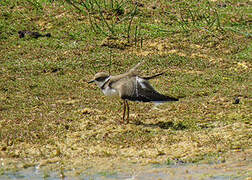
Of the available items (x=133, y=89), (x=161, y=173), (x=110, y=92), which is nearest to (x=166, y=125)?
(x=133, y=89)

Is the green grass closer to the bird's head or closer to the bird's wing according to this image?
the bird's head

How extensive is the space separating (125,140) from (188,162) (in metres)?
1.18

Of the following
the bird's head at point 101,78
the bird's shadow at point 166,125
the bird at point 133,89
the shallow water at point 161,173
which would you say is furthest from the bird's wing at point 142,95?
the shallow water at point 161,173

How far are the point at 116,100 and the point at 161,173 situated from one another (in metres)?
3.35

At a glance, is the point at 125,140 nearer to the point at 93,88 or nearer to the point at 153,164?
the point at 153,164

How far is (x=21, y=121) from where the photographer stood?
814 cm

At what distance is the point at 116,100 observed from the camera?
30.4ft

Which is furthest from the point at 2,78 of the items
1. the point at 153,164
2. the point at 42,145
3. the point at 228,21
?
the point at 228,21

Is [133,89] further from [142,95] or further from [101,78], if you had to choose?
[101,78]

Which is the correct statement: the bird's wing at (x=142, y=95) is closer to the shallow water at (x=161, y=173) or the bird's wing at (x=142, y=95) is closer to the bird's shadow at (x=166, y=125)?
the bird's shadow at (x=166, y=125)

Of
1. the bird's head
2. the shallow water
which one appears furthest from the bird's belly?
the shallow water

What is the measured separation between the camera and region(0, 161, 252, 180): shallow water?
5895mm

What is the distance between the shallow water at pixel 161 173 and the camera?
5.89m

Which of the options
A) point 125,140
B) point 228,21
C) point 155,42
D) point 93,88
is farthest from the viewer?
point 228,21
